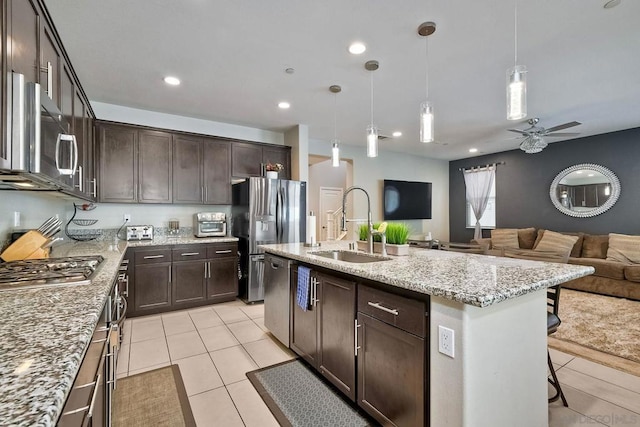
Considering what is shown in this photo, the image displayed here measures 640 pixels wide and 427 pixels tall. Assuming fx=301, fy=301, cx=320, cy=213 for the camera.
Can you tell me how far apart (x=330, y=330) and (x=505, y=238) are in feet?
18.5

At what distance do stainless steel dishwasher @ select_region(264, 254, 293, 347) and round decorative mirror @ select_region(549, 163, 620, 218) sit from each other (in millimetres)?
6054

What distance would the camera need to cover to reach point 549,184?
615 centimetres

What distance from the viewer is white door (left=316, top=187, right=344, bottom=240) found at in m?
7.90

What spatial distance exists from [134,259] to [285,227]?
194 cm

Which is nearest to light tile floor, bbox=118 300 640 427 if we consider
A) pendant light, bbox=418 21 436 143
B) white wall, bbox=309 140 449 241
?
pendant light, bbox=418 21 436 143

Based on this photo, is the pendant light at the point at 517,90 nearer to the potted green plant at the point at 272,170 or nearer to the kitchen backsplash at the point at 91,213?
the potted green plant at the point at 272,170

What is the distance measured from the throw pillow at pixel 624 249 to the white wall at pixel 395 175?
3.47 metres

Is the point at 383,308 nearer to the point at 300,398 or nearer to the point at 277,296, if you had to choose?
the point at 300,398

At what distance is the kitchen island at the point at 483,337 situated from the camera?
1289 millimetres

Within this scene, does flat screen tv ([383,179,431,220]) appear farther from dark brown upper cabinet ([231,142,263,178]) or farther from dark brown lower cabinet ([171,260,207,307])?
dark brown lower cabinet ([171,260,207,307])

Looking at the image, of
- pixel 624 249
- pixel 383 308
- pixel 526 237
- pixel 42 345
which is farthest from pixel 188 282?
pixel 624 249

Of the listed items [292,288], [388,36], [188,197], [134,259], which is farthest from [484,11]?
[134,259]

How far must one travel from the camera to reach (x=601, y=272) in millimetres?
4582

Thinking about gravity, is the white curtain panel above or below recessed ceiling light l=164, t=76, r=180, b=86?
below
